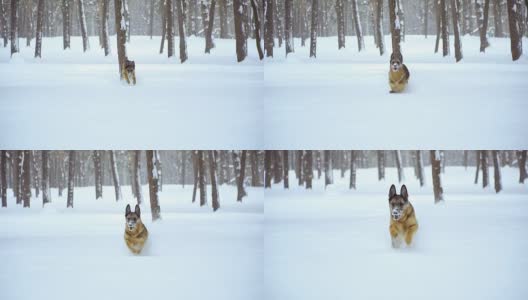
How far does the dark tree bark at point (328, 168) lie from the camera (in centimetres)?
457

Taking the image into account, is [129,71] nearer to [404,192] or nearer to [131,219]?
[131,219]

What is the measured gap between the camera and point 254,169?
4.62 meters

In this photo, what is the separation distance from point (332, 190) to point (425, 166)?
1.50ft

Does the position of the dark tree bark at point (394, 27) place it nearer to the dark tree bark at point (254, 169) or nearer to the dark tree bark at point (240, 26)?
the dark tree bark at point (240, 26)

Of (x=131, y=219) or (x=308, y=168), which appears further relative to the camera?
(x=308, y=168)

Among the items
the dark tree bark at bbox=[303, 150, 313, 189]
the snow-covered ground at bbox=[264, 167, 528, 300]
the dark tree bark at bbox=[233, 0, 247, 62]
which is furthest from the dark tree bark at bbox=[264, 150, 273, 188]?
the dark tree bark at bbox=[233, 0, 247, 62]

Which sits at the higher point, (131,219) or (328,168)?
(328,168)

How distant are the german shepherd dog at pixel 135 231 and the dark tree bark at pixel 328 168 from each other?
2.94 feet

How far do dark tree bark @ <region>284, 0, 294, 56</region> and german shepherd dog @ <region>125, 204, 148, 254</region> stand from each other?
3.46 ft

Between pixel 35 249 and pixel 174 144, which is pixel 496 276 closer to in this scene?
pixel 174 144

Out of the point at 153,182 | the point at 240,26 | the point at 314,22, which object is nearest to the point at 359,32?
the point at 314,22

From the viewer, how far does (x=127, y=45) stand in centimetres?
459

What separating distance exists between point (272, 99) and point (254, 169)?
1.15 feet

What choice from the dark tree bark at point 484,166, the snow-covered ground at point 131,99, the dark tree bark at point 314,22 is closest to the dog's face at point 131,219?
the snow-covered ground at point 131,99
